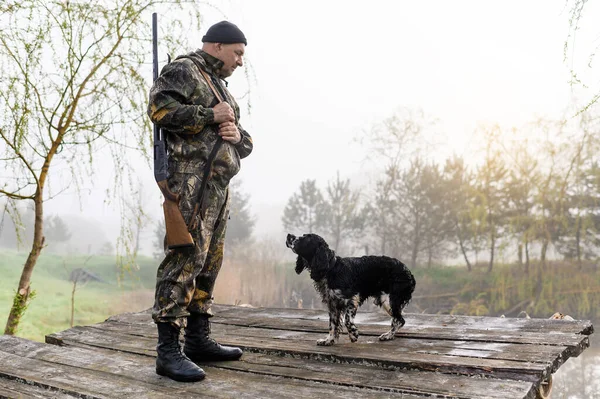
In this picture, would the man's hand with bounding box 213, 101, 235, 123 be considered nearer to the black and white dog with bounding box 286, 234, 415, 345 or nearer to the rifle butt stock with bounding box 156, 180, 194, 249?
the rifle butt stock with bounding box 156, 180, 194, 249

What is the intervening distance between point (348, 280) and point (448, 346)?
2.73 ft

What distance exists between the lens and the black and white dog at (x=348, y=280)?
3941 mm

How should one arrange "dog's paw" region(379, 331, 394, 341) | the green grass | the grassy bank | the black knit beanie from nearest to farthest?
the black knit beanie → "dog's paw" region(379, 331, 394, 341) → the green grass → the grassy bank

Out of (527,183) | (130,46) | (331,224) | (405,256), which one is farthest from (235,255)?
(130,46)

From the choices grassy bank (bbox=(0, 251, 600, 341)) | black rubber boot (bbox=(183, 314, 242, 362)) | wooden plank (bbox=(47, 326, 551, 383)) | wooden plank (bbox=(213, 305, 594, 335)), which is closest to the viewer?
wooden plank (bbox=(47, 326, 551, 383))

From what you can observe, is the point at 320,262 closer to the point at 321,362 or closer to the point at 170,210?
the point at 321,362

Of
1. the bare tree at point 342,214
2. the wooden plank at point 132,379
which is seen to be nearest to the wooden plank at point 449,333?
the wooden plank at point 132,379

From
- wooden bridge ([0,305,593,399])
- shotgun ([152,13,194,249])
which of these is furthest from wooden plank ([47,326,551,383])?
shotgun ([152,13,194,249])

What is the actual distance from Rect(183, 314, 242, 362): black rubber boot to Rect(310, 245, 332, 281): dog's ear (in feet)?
2.70

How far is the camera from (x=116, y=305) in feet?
83.0

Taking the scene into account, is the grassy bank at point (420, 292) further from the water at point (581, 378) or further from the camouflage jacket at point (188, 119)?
the camouflage jacket at point (188, 119)

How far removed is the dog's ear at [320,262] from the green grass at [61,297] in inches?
430

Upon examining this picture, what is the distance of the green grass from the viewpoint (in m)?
17.7

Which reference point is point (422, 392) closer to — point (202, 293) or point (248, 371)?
point (248, 371)
